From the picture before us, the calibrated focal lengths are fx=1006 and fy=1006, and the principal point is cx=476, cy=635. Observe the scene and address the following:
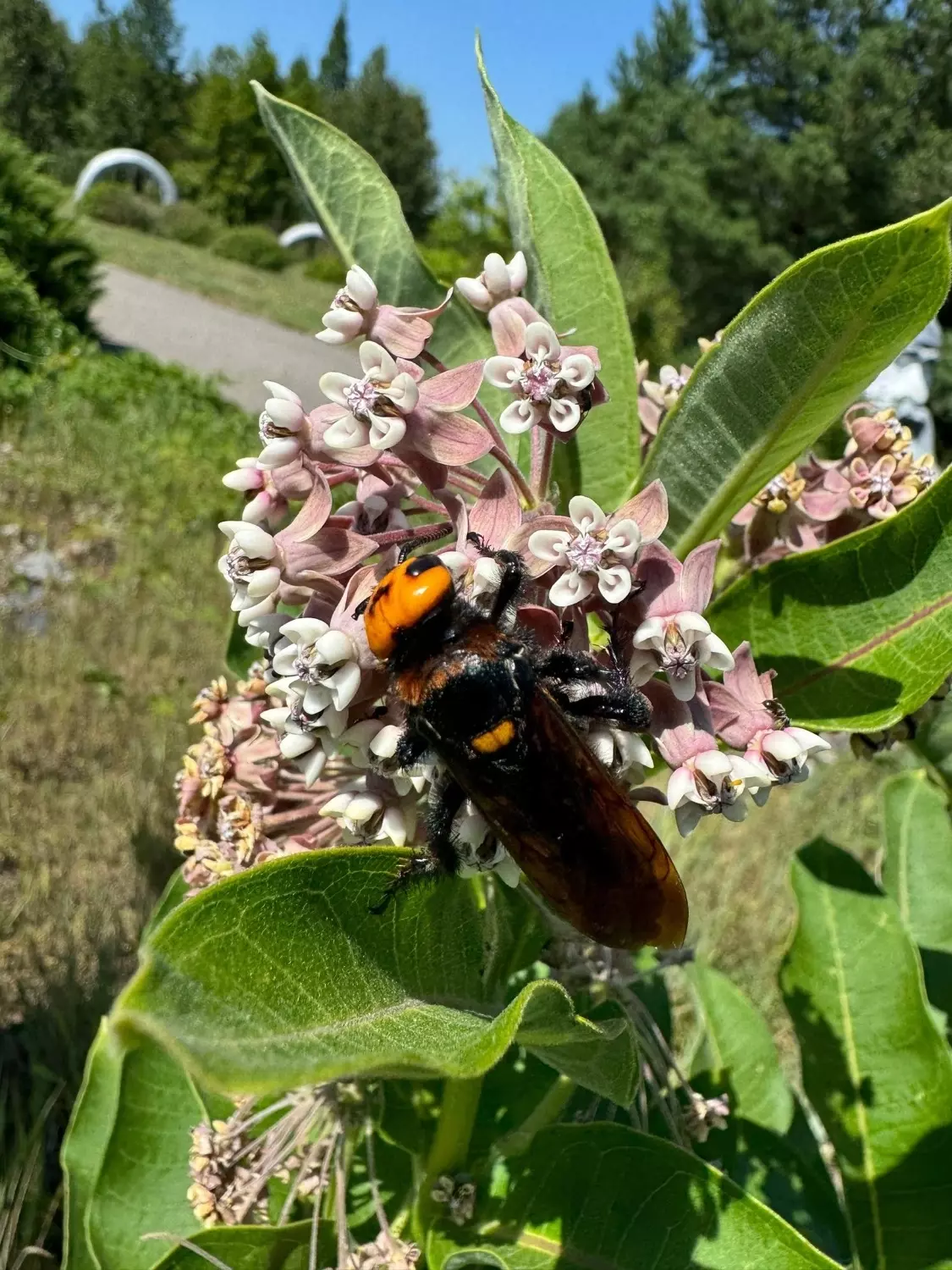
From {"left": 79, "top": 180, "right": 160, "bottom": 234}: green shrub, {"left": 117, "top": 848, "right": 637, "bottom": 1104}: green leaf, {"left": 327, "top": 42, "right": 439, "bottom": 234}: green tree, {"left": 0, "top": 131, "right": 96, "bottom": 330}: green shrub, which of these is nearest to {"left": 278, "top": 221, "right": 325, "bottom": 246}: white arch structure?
{"left": 79, "top": 180, "right": 160, "bottom": 234}: green shrub

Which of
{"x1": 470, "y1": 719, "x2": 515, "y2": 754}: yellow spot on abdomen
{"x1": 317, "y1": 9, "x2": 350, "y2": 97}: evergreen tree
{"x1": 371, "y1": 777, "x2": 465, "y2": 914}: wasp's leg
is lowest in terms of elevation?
{"x1": 371, "y1": 777, "x2": 465, "y2": 914}: wasp's leg

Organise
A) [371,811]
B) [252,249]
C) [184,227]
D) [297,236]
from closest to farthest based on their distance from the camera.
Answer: [371,811] < [252,249] < [297,236] < [184,227]

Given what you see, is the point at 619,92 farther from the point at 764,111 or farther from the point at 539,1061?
the point at 539,1061

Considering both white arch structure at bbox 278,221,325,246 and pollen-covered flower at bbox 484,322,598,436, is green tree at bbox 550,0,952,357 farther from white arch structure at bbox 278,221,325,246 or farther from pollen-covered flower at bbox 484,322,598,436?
pollen-covered flower at bbox 484,322,598,436

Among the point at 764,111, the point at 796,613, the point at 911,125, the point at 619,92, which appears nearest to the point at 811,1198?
the point at 796,613

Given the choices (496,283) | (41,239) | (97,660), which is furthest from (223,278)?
(496,283)

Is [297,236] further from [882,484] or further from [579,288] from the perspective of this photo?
[882,484]
